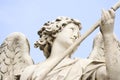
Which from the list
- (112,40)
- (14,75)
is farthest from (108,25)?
(14,75)

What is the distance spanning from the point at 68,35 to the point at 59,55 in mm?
450

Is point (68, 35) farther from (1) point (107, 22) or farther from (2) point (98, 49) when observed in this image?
(2) point (98, 49)

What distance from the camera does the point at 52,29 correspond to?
10852mm

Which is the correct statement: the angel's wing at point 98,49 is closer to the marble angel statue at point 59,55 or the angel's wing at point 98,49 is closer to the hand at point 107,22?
the marble angel statue at point 59,55

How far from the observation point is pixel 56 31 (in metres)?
10.8

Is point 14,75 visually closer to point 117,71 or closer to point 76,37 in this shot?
point 76,37

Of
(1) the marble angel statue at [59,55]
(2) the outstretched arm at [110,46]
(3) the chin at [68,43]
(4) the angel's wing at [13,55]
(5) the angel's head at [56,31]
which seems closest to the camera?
Answer: (2) the outstretched arm at [110,46]

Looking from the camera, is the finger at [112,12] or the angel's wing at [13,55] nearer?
the finger at [112,12]

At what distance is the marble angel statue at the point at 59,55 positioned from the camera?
9.80 metres

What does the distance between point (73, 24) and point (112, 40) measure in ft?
3.89

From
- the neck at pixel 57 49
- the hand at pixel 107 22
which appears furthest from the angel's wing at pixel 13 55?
the hand at pixel 107 22

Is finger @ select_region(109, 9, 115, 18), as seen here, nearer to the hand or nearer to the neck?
the hand

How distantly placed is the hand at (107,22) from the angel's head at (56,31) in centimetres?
89

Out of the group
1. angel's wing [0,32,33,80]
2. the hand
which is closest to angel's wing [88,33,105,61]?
angel's wing [0,32,33,80]
